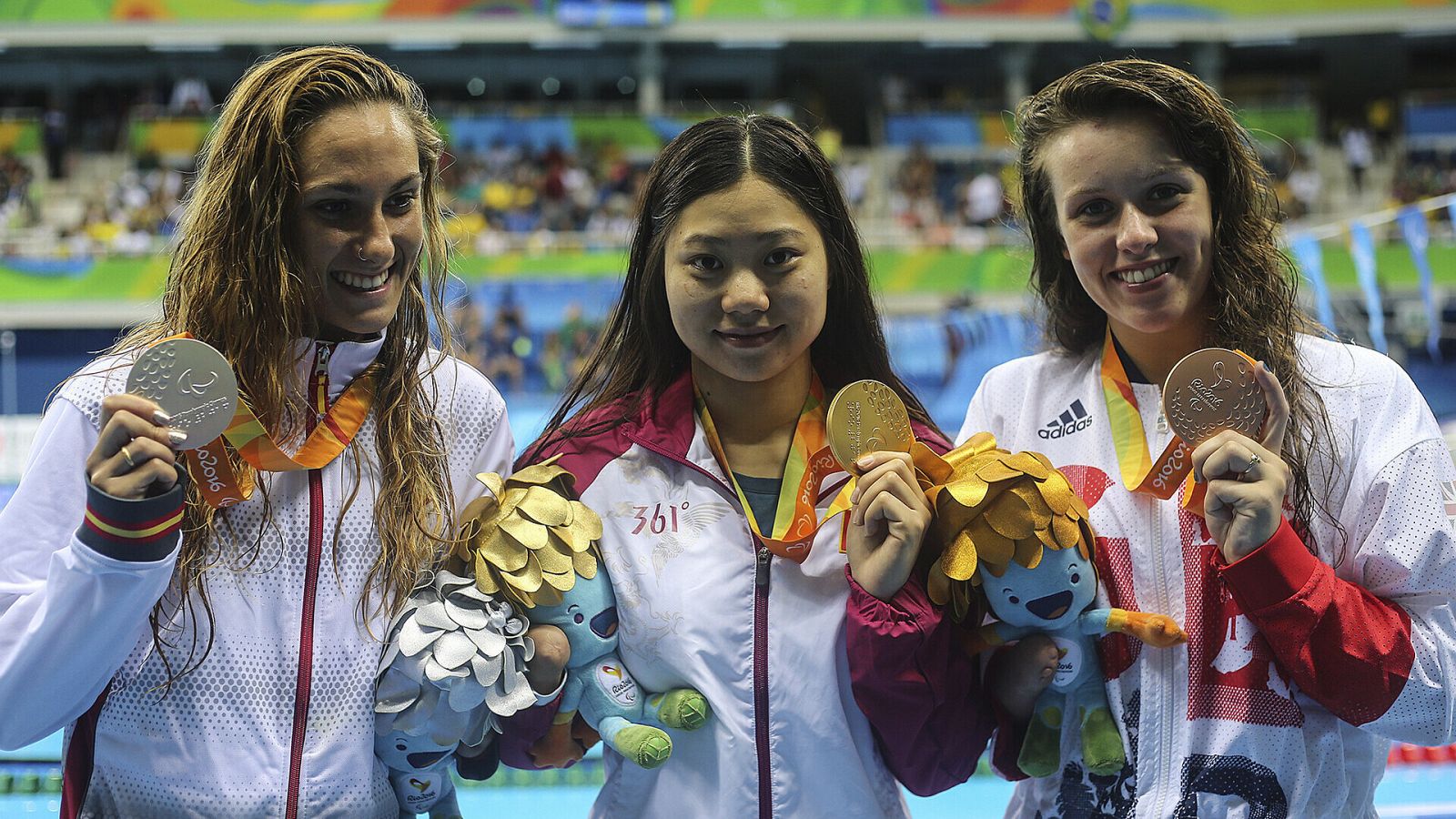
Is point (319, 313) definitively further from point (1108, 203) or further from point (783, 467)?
point (1108, 203)

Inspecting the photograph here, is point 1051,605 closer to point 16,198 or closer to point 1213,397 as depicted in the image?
point 1213,397

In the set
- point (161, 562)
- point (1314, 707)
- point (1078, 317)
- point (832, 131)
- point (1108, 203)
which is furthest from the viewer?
point (832, 131)

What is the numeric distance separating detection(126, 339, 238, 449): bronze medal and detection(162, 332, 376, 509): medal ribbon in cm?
4

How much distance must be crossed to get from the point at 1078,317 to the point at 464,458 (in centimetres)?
113

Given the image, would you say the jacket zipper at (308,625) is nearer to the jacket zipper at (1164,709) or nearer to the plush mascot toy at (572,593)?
the plush mascot toy at (572,593)

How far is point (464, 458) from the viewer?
2139 mm

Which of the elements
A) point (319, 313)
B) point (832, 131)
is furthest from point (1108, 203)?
point (832, 131)

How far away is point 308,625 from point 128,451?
1.26ft

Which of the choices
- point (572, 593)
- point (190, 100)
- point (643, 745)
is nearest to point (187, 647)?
point (572, 593)

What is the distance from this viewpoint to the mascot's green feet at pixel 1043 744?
2.04 meters

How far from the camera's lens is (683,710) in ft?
6.35

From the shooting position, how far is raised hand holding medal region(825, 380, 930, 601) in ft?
6.24

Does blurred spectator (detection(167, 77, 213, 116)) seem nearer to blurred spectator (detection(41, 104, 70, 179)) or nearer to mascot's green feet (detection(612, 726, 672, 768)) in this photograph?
blurred spectator (detection(41, 104, 70, 179))

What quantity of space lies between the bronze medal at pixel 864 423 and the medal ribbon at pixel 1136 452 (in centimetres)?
36
